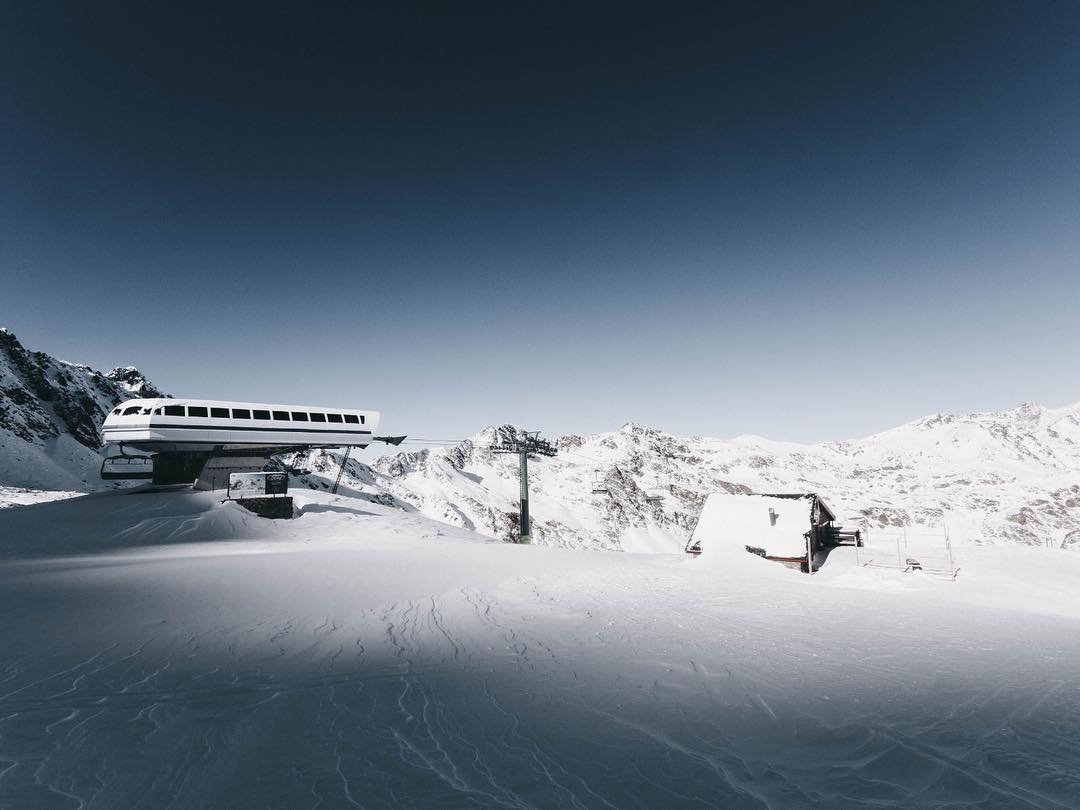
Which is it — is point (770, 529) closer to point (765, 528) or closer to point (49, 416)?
point (765, 528)

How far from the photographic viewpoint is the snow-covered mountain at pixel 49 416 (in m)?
75.1

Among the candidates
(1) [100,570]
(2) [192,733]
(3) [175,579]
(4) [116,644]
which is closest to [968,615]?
(2) [192,733]

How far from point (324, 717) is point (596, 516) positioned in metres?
131

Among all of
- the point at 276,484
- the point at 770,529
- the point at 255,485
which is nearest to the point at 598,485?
the point at 770,529

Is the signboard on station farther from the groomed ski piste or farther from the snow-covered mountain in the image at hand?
the snow-covered mountain


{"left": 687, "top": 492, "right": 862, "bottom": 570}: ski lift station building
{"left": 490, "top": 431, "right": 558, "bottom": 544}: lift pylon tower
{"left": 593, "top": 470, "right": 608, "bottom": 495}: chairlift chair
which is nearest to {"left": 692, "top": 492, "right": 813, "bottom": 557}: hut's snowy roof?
{"left": 687, "top": 492, "right": 862, "bottom": 570}: ski lift station building

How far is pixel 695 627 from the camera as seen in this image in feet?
42.5

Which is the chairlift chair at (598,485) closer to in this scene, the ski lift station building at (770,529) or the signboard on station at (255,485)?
the ski lift station building at (770,529)

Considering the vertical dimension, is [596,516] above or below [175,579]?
below

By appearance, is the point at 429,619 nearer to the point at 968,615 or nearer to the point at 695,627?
the point at 695,627

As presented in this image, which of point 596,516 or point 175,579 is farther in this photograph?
point 596,516

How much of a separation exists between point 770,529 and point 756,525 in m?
0.84

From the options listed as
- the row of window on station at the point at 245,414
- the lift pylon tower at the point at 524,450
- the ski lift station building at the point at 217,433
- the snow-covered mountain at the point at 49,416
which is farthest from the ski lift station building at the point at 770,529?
the snow-covered mountain at the point at 49,416

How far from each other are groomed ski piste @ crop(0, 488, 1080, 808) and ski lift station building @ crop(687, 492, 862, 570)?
350 inches
